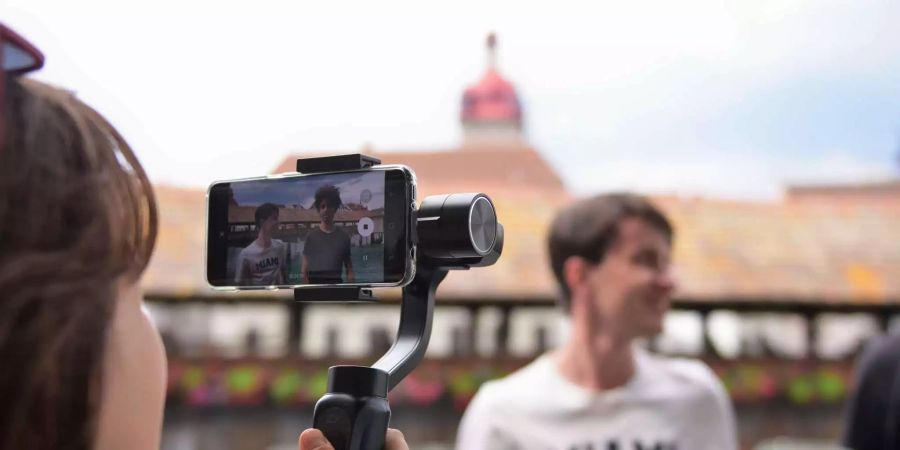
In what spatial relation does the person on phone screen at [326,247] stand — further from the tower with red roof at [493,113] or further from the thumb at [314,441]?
the tower with red roof at [493,113]

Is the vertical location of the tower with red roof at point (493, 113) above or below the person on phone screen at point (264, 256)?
above

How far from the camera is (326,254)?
0.52 meters

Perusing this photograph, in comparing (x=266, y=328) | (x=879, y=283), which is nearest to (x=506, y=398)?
(x=266, y=328)

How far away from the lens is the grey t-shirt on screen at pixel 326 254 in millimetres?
519

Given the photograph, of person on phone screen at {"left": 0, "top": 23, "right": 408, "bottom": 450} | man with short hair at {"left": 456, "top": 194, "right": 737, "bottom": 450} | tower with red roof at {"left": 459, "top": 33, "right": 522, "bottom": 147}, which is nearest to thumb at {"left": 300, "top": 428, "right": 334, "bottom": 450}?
person on phone screen at {"left": 0, "top": 23, "right": 408, "bottom": 450}

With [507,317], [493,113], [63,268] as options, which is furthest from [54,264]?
[493,113]

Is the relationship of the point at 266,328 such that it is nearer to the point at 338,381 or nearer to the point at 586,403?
the point at 586,403

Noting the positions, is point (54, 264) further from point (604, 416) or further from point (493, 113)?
point (493, 113)

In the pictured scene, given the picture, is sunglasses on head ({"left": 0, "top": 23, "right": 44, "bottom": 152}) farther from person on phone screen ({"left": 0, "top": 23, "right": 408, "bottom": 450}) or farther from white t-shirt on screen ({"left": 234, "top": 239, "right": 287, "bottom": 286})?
white t-shirt on screen ({"left": 234, "top": 239, "right": 287, "bottom": 286})

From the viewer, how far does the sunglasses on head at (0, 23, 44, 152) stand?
450 millimetres

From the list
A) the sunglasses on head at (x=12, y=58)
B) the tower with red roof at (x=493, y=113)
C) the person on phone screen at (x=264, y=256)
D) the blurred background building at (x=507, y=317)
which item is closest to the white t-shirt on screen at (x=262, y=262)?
the person on phone screen at (x=264, y=256)

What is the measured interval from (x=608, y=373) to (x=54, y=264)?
1.05 meters

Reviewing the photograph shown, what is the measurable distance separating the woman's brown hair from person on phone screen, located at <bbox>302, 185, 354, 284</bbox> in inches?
3.8

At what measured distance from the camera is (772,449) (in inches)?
124
